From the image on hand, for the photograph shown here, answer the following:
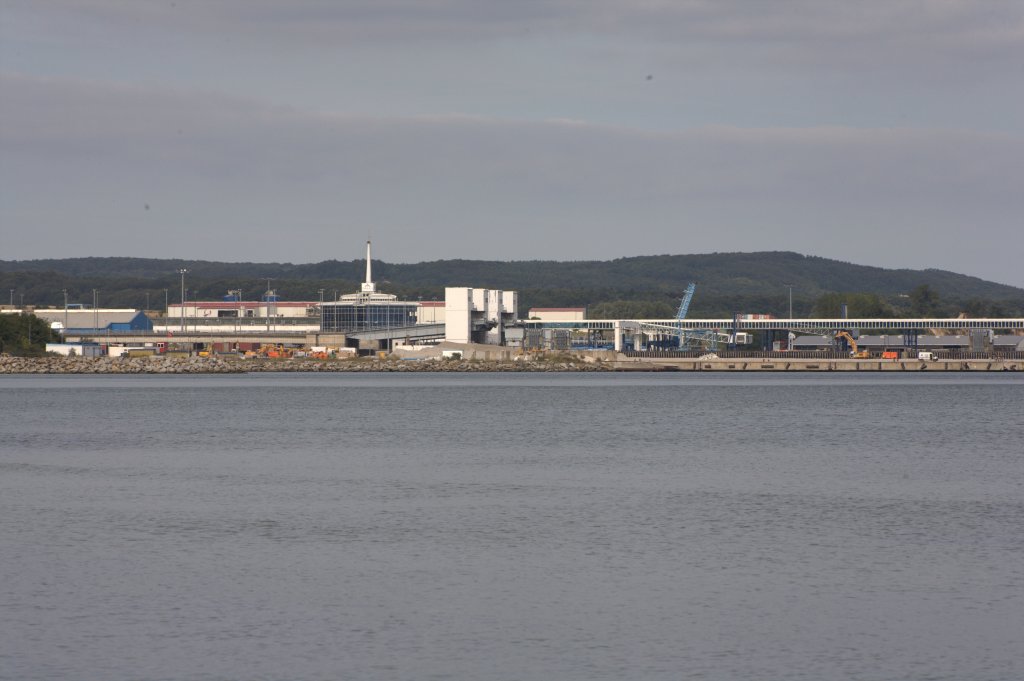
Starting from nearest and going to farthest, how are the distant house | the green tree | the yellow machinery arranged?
the green tree → the yellow machinery → the distant house

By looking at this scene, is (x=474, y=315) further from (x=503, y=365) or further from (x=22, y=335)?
(x=22, y=335)

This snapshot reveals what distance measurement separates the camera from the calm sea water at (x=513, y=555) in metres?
16.2

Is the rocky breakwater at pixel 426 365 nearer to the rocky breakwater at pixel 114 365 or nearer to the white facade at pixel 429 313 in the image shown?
the rocky breakwater at pixel 114 365

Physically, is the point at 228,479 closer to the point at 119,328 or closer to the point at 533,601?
the point at 533,601

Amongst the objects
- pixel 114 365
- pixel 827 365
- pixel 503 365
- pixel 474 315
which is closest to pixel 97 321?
pixel 114 365

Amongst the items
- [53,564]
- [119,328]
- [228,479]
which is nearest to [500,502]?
[228,479]

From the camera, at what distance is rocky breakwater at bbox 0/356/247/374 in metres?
120

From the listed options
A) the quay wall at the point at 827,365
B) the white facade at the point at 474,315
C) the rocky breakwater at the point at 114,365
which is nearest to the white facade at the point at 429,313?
the white facade at the point at 474,315

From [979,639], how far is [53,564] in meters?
14.6

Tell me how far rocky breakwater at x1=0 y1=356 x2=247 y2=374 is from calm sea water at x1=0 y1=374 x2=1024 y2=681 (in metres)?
74.5

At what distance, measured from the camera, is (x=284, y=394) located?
84.2 meters

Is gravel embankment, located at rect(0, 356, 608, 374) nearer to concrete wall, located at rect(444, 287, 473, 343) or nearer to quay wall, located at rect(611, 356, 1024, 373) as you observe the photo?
quay wall, located at rect(611, 356, 1024, 373)

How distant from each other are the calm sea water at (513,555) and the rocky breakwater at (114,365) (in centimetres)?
7447

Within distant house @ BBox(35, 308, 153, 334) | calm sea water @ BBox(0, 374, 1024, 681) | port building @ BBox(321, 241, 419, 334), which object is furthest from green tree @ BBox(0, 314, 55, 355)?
calm sea water @ BBox(0, 374, 1024, 681)
